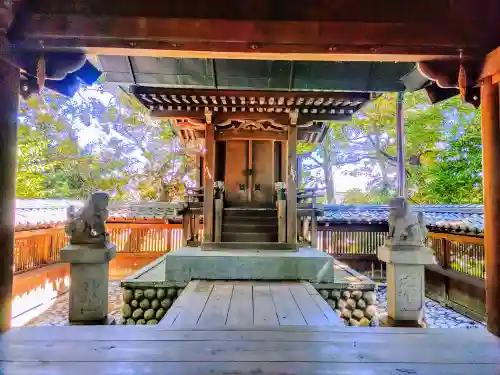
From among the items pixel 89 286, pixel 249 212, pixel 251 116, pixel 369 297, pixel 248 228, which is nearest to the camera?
pixel 89 286

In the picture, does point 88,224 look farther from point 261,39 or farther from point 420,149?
point 420,149

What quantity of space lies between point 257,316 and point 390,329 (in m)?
1.73

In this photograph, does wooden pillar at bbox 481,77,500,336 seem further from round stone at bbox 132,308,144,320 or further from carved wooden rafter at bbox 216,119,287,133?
carved wooden rafter at bbox 216,119,287,133

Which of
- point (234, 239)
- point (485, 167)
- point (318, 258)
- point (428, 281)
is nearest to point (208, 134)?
point (234, 239)

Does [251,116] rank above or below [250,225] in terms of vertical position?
above

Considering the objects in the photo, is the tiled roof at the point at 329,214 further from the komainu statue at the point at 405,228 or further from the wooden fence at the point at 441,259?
the komainu statue at the point at 405,228

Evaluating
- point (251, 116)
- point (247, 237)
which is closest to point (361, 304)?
point (247, 237)

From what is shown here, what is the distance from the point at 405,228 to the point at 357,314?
2.85 m

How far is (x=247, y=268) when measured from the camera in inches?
263

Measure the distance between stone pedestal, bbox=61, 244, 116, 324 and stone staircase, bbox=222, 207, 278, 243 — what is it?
443 cm

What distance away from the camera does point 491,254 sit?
276cm

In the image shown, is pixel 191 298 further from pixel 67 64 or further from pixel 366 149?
pixel 366 149

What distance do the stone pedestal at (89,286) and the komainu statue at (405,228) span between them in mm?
4017

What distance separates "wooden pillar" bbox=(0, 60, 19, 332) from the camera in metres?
2.63
